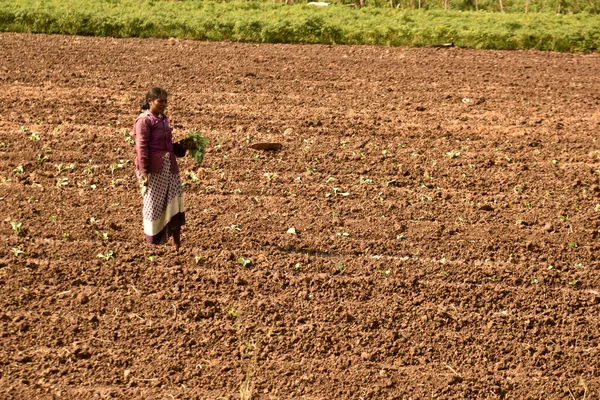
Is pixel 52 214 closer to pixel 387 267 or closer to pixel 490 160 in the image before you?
pixel 387 267

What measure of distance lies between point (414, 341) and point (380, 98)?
22.6ft

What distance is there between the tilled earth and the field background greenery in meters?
3.27

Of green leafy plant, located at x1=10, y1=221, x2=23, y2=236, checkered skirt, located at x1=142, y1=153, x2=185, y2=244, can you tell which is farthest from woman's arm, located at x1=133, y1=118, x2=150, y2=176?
green leafy plant, located at x1=10, y1=221, x2=23, y2=236

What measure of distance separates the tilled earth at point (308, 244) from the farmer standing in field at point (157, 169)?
0.31 m

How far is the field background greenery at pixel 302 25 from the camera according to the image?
56.3 ft

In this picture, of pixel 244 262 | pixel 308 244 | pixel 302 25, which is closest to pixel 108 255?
pixel 244 262

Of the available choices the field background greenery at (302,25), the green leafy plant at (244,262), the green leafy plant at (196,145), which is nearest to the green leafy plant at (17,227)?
the green leafy plant at (196,145)

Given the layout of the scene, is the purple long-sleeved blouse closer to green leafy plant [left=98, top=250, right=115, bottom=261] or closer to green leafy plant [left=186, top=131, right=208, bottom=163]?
green leafy plant [left=186, top=131, right=208, bottom=163]

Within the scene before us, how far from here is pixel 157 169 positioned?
7.70m

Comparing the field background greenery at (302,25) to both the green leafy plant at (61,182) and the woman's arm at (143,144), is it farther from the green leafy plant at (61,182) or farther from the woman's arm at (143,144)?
the woman's arm at (143,144)

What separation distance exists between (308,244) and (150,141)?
176 centimetres

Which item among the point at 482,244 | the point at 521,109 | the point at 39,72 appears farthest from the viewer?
the point at 39,72

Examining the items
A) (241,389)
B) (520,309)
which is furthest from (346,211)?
(241,389)

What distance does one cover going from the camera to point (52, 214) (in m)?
8.81
